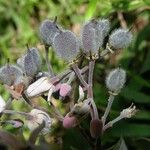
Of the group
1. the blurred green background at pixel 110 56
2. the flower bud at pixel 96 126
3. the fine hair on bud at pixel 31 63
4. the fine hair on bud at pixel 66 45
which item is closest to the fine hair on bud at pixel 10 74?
the fine hair on bud at pixel 31 63

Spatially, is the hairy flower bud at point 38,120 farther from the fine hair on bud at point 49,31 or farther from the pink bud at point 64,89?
the fine hair on bud at point 49,31

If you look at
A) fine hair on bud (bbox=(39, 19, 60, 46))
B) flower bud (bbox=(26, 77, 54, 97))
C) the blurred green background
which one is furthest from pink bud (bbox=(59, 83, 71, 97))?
the blurred green background

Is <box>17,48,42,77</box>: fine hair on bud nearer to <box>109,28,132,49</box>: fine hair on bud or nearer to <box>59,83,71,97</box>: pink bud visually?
<box>59,83,71,97</box>: pink bud

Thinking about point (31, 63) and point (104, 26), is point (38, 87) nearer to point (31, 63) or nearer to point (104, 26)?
point (31, 63)

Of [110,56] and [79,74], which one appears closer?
[79,74]

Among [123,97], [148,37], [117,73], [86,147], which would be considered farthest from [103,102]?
[117,73]

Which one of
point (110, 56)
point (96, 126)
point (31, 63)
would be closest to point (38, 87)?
point (31, 63)

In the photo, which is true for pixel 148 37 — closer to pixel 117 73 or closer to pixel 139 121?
pixel 139 121
